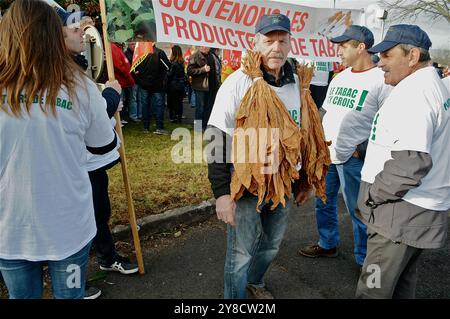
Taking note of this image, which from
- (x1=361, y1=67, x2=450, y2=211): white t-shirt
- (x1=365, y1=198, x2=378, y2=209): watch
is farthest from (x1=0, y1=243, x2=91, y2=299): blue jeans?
(x1=361, y1=67, x2=450, y2=211): white t-shirt

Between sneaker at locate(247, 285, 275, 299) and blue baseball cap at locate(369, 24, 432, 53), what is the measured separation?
6.29 feet

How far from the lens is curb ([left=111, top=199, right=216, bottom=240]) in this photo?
3561 mm

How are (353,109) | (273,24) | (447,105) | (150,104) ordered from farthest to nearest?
(150,104) < (353,109) < (273,24) < (447,105)

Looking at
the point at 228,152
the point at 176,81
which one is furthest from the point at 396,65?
the point at 176,81

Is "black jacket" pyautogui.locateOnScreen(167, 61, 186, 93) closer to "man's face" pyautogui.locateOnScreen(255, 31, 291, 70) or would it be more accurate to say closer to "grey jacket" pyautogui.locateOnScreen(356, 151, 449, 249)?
"man's face" pyautogui.locateOnScreen(255, 31, 291, 70)

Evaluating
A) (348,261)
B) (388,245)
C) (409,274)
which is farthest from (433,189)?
(348,261)

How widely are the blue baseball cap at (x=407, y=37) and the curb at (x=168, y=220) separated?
8.65ft

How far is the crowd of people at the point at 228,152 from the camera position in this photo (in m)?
1.46

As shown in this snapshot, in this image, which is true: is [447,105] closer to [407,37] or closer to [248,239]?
Answer: [407,37]

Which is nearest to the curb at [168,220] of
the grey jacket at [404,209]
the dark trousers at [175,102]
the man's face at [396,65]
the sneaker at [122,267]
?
the sneaker at [122,267]

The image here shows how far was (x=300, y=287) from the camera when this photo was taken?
9.82 ft

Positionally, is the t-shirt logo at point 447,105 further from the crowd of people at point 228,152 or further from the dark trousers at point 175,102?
the dark trousers at point 175,102

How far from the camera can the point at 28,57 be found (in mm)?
1429

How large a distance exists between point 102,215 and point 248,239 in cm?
123
